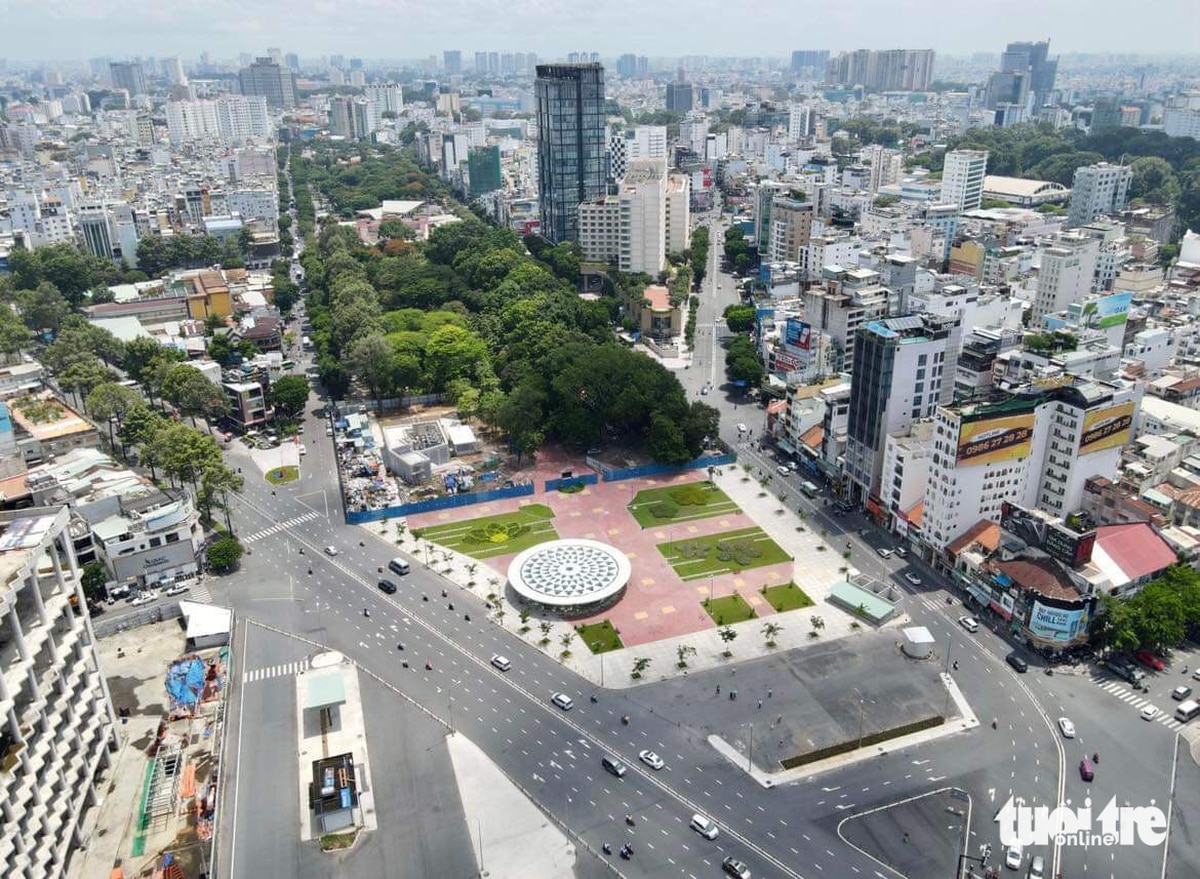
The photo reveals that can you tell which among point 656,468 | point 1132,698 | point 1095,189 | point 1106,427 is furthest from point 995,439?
point 1095,189

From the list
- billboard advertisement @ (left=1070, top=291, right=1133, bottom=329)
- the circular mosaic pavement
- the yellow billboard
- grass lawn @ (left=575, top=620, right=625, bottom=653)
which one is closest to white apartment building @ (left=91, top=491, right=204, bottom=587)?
the circular mosaic pavement

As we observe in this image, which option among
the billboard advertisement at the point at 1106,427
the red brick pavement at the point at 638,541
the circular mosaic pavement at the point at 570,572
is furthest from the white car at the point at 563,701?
the billboard advertisement at the point at 1106,427

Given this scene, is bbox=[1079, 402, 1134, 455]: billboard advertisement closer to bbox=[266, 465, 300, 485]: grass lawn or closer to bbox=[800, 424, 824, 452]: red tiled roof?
bbox=[800, 424, 824, 452]: red tiled roof

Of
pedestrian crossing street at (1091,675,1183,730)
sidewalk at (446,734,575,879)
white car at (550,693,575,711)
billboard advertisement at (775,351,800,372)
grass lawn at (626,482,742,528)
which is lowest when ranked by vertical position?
sidewalk at (446,734,575,879)

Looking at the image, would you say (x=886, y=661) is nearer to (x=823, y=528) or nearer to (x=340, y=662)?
(x=823, y=528)

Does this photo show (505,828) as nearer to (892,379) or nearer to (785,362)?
(892,379)

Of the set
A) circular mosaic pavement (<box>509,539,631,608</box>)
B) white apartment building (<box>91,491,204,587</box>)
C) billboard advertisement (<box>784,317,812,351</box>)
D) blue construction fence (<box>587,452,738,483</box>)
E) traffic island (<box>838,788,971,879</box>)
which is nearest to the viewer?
traffic island (<box>838,788,971,879</box>)
